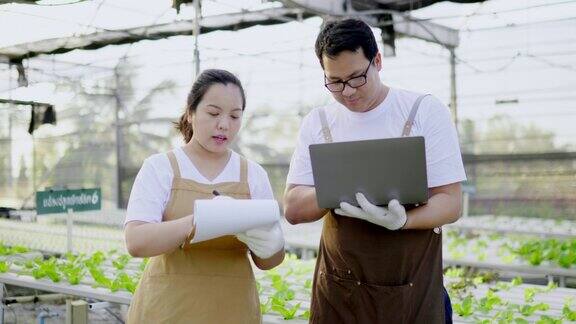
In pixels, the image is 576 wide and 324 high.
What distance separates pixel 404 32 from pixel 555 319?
4999 millimetres

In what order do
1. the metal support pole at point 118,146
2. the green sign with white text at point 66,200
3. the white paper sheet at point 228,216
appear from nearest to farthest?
the white paper sheet at point 228,216 < the green sign with white text at point 66,200 < the metal support pole at point 118,146

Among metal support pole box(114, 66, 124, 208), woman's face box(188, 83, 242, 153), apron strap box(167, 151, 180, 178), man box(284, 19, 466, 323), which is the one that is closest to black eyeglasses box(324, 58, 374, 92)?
man box(284, 19, 466, 323)

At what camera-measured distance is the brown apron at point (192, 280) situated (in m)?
1.45

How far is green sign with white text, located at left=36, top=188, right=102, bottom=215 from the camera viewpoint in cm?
351

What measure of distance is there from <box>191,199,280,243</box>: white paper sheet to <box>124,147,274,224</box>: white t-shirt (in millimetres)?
141

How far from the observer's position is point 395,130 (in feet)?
4.94

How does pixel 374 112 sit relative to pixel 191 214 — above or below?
above

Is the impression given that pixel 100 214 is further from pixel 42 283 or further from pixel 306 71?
pixel 42 283

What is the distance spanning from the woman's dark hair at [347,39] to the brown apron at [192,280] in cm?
35

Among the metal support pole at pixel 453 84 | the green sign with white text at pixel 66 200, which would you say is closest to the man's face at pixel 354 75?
the green sign with white text at pixel 66 200

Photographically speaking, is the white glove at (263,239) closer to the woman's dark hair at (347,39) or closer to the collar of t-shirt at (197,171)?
the collar of t-shirt at (197,171)

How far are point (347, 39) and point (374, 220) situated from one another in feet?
1.23

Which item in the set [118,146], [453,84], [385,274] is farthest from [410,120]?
[118,146]

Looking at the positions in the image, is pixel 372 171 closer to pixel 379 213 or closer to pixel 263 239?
pixel 379 213
